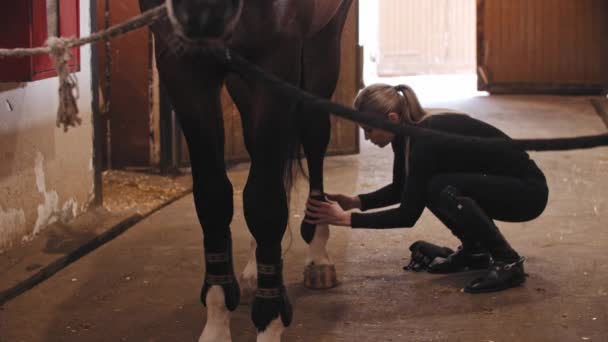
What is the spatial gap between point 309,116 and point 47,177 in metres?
1.16

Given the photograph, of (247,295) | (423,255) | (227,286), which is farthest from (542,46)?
(227,286)

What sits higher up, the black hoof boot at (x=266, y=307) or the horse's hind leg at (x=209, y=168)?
the horse's hind leg at (x=209, y=168)

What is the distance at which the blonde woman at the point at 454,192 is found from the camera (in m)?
3.16

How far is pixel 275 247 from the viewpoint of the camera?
97.0 inches

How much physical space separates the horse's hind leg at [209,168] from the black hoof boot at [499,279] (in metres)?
0.95

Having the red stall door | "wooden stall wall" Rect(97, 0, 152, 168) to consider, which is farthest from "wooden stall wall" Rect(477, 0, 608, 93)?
the red stall door

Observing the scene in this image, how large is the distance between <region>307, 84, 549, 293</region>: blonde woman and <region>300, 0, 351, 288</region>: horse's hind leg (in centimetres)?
8

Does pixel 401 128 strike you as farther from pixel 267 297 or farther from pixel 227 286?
pixel 227 286

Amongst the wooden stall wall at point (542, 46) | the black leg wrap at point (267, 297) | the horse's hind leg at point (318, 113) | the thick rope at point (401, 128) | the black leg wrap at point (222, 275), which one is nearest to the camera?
the thick rope at point (401, 128)

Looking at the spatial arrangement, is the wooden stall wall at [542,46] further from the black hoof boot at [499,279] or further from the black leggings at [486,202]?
the black hoof boot at [499,279]

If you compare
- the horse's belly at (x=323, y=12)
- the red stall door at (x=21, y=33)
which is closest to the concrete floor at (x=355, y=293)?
the horse's belly at (x=323, y=12)

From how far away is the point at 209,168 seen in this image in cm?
249

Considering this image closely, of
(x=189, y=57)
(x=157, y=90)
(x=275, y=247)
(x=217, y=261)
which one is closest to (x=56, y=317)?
(x=217, y=261)

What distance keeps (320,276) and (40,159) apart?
1.31 metres
